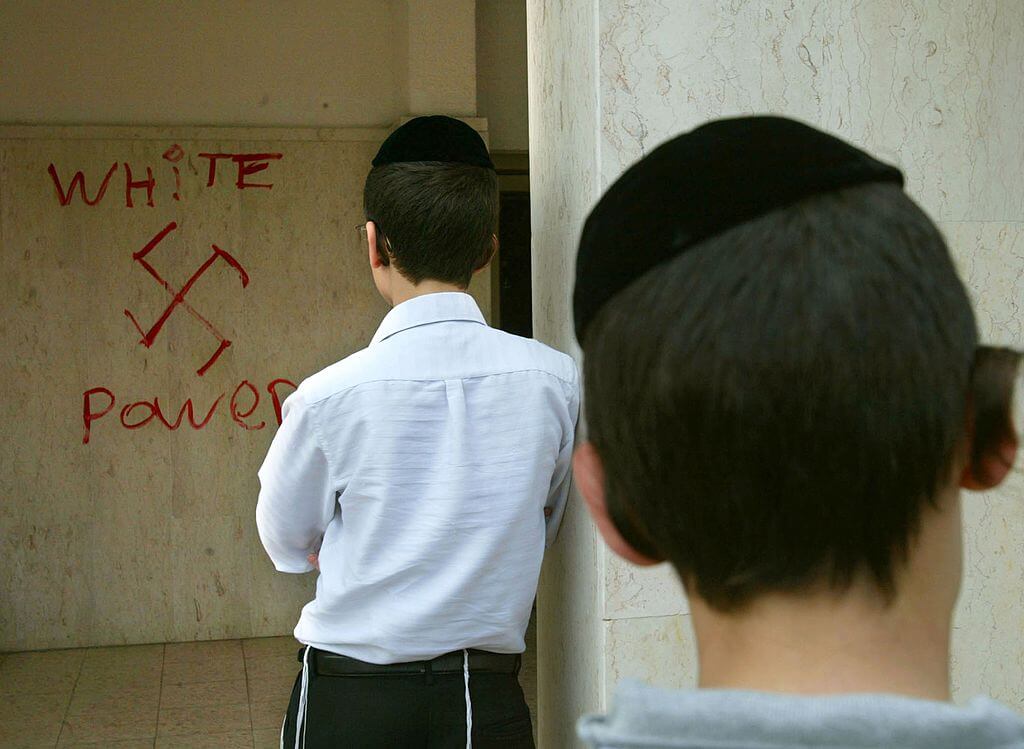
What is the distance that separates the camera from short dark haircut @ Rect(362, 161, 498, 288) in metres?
1.91

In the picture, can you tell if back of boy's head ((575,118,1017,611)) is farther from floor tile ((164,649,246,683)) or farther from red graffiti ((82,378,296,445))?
red graffiti ((82,378,296,445))

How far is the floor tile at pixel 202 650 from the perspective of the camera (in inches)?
227

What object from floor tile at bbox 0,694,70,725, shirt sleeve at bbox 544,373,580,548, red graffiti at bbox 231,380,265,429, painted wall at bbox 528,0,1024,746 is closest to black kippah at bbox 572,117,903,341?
painted wall at bbox 528,0,1024,746

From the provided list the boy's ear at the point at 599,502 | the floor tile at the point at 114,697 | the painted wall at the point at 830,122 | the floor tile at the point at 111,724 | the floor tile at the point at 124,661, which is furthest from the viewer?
the floor tile at the point at 124,661

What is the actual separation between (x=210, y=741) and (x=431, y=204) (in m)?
3.42

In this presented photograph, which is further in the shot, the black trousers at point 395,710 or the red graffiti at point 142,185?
the red graffiti at point 142,185

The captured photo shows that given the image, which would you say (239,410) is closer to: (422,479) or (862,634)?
(422,479)

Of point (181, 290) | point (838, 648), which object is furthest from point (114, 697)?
point (838, 648)

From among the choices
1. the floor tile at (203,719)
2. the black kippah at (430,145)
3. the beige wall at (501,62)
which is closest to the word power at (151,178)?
the beige wall at (501,62)

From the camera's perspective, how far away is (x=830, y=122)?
1830mm

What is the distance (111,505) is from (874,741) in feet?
18.9

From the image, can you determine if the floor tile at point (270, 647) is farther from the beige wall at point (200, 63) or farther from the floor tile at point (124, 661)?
the beige wall at point (200, 63)

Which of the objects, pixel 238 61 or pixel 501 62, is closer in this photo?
pixel 238 61

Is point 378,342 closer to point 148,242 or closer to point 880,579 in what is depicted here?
point 880,579
